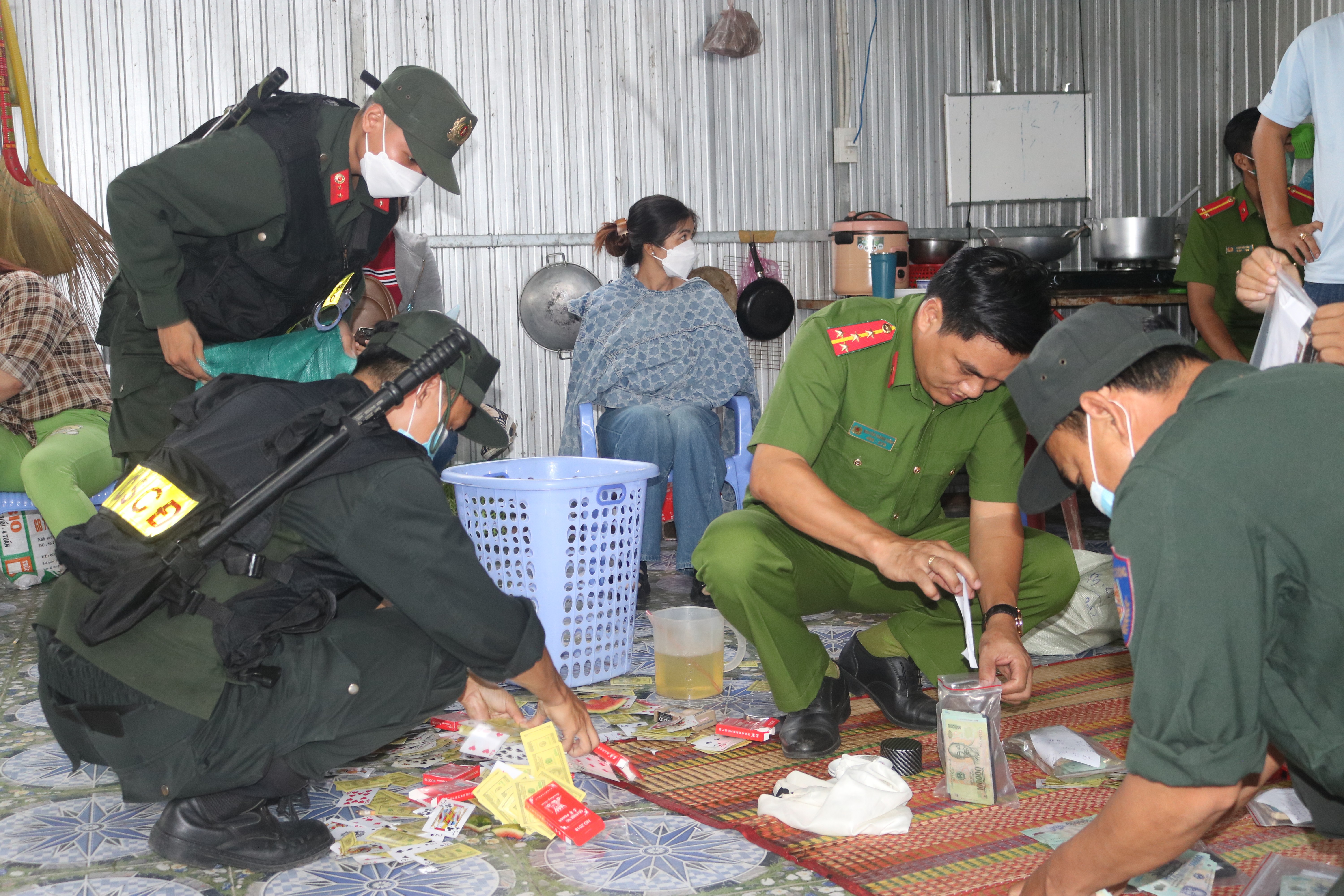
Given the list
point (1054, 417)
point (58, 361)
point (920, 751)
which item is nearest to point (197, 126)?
point (58, 361)

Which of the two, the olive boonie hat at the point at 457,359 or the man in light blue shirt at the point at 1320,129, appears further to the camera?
the man in light blue shirt at the point at 1320,129

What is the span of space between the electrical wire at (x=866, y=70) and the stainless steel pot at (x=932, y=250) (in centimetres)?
85

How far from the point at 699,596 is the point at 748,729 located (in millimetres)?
1346

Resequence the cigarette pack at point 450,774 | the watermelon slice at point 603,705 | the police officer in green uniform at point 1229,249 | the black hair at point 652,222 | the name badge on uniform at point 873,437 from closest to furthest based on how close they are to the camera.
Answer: the cigarette pack at point 450,774, the name badge on uniform at point 873,437, the watermelon slice at point 603,705, the black hair at point 652,222, the police officer in green uniform at point 1229,249

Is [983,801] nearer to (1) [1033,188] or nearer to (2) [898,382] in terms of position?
(2) [898,382]

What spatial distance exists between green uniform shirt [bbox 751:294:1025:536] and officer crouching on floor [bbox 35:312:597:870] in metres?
0.79

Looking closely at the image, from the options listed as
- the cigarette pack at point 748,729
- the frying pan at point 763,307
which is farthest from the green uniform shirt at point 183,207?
the frying pan at point 763,307

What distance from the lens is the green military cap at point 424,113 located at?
2.54 metres

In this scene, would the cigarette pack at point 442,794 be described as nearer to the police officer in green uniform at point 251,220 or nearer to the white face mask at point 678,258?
the police officer in green uniform at point 251,220

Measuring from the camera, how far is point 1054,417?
1.29m

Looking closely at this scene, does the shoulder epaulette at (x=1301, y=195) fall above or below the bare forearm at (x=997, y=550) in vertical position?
above

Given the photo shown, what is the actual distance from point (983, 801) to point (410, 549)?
44.3 inches

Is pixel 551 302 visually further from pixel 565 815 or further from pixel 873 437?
pixel 565 815

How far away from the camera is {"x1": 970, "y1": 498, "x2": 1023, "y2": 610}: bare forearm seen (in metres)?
2.31
